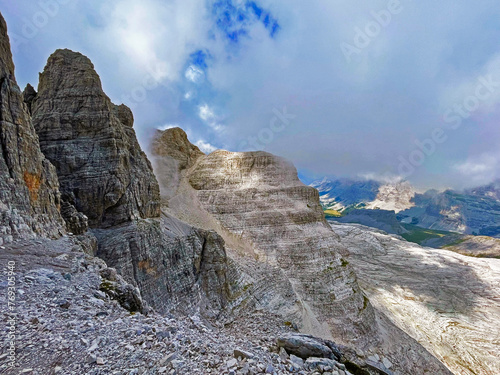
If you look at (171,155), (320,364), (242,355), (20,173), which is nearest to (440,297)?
(320,364)

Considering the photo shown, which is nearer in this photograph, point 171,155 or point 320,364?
point 320,364

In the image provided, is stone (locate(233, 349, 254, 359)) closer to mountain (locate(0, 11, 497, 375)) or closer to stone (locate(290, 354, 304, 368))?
mountain (locate(0, 11, 497, 375))

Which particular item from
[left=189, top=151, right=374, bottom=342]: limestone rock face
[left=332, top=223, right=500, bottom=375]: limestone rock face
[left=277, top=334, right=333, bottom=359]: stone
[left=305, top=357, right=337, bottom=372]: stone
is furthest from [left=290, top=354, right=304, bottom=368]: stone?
[left=332, top=223, right=500, bottom=375]: limestone rock face

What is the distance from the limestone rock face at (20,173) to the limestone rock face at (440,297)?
175 feet

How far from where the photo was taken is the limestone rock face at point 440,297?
41.1 meters

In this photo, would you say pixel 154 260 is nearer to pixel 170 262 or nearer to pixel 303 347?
pixel 170 262

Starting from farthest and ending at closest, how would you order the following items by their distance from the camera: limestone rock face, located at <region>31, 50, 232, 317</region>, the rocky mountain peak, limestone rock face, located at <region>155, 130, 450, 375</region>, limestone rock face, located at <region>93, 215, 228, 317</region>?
the rocky mountain peak
limestone rock face, located at <region>155, 130, 450, 375</region>
limestone rock face, located at <region>31, 50, 232, 317</region>
limestone rock face, located at <region>93, 215, 228, 317</region>

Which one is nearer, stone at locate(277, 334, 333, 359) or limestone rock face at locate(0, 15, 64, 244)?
stone at locate(277, 334, 333, 359)

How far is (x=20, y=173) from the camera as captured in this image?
12.9 metres

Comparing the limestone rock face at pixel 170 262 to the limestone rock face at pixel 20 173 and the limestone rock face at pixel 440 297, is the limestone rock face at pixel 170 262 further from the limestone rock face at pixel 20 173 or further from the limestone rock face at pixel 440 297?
the limestone rock face at pixel 440 297

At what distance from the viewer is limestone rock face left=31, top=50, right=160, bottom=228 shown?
64.8 ft

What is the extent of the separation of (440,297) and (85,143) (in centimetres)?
8264

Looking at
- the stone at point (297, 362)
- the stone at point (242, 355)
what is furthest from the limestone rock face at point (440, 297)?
the stone at point (242, 355)

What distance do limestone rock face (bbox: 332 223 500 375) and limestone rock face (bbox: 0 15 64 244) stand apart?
5330 cm
